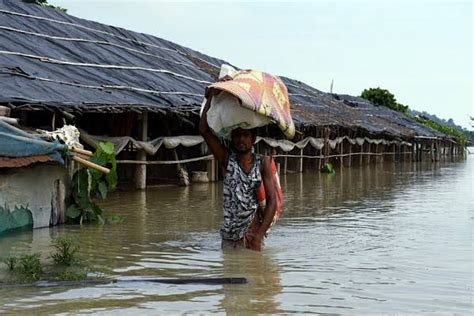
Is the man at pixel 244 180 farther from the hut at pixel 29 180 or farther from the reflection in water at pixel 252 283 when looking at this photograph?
the hut at pixel 29 180

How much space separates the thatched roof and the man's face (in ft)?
15.4

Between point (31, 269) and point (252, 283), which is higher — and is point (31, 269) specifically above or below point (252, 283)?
above

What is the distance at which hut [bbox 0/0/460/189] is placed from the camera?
11.5 m

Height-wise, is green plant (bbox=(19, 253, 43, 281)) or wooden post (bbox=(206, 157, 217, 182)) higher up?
wooden post (bbox=(206, 157, 217, 182))

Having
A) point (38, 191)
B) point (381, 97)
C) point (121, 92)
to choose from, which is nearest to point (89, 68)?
point (121, 92)

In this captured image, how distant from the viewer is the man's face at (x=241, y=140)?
627 cm

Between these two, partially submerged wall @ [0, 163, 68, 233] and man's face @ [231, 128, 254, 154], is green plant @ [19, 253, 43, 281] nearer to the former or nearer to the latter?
man's face @ [231, 128, 254, 154]

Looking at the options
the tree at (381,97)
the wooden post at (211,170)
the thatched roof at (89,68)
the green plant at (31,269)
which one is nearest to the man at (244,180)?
the green plant at (31,269)

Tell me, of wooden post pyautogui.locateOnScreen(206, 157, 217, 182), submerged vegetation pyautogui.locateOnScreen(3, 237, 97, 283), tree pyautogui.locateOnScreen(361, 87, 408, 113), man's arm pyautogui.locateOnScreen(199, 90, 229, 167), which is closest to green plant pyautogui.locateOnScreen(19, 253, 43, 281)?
submerged vegetation pyautogui.locateOnScreen(3, 237, 97, 283)

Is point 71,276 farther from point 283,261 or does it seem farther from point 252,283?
point 283,261

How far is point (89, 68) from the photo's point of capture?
14.3 m

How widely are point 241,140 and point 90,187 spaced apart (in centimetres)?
319

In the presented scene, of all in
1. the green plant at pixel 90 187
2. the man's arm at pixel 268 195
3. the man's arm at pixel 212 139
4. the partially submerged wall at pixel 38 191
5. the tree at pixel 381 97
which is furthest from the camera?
the tree at pixel 381 97

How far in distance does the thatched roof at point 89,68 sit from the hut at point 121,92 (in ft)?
0.10
